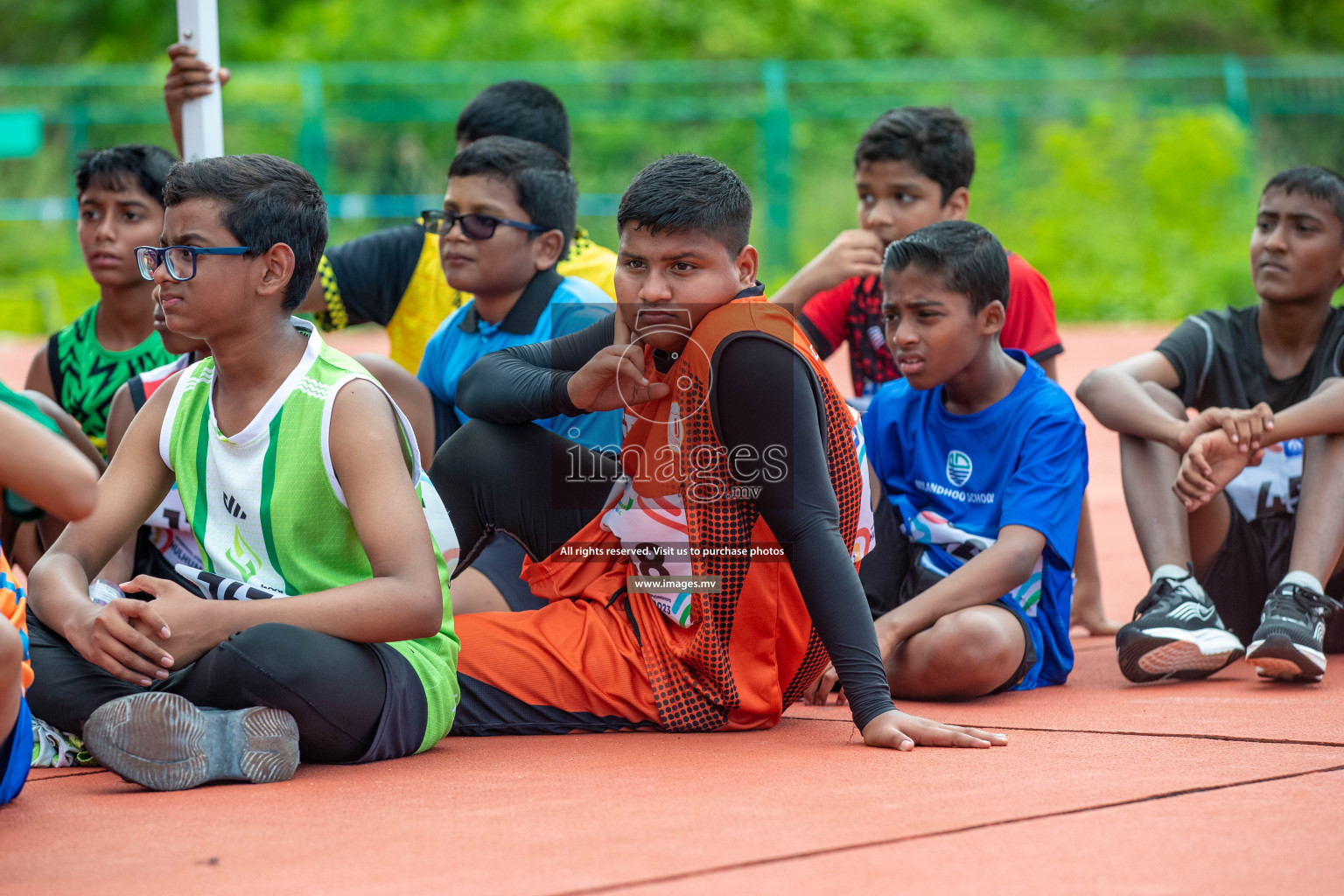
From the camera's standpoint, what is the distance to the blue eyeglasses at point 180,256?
2537mm

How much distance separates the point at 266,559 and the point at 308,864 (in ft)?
2.65

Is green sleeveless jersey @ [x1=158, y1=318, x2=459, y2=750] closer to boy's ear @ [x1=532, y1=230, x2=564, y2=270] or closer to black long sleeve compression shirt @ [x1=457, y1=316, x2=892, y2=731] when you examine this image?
black long sleeve compression shirt @ [x1=457, y1=316, x2=892, y2=731]

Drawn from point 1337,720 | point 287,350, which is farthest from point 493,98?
point 1337,720

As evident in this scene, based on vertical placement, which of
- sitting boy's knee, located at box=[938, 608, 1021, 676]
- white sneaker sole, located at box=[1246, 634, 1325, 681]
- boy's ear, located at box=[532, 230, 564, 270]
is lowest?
white sneaker sole, located at box=[1246, 634, 1325, 681]

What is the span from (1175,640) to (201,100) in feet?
9.31

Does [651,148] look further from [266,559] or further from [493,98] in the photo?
[266,559]

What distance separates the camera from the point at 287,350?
8.63 ft

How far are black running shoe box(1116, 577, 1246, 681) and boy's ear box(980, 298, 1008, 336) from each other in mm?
744

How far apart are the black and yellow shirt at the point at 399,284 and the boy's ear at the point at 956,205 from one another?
104 centimetres

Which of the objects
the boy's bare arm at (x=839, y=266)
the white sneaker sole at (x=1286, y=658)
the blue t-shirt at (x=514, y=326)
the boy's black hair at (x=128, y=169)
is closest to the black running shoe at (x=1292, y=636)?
the white sneaker sole at (x=1286, y=658)

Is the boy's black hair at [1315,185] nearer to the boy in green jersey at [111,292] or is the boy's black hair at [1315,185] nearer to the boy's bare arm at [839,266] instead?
the boy's bare arm at [839,266]

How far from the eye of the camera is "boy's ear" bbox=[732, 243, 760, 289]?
283 centimetres

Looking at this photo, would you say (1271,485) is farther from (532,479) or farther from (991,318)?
(532,479)

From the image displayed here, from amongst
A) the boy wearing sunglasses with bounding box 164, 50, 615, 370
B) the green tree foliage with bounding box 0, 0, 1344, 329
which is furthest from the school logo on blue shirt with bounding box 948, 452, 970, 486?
the green tree foliage with bounding box 0, 0, 1344, 329
